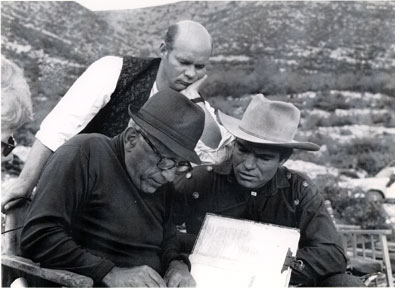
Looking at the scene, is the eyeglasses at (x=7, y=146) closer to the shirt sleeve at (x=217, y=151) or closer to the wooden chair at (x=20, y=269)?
the wooden chair at (x=20, y=269)

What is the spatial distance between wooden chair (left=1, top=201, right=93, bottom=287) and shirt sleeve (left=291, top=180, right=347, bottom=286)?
2.69ft

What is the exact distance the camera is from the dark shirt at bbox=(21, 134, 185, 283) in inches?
52.3

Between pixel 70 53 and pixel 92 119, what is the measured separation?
0.40 metres

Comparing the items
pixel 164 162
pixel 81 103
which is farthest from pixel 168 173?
pixel 81 103

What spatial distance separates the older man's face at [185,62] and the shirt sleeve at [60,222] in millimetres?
684

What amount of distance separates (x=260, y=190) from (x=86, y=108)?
75 cm

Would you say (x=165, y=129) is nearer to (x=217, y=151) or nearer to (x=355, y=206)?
(x=217, y=151)

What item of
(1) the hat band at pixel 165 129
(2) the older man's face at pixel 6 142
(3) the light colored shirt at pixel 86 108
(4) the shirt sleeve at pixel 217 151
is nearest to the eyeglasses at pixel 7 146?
(2) the older man's face at pixel 6 142

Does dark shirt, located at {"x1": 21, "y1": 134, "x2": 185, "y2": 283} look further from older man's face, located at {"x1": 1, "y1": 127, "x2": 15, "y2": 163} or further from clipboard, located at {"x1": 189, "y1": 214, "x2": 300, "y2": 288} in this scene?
older man's face, located at {"x1": 1, "y1": 127, "x2": 15, "y2": 163}

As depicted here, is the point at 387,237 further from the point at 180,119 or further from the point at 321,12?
the point at 180,119

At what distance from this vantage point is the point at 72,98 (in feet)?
6.24

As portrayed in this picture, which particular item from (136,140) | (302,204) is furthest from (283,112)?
(136,140)

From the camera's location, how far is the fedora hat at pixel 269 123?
74.9 inches

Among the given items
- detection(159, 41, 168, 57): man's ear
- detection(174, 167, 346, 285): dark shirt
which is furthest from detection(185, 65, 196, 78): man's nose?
detection(174, 167, 346, 285): dark shirt
